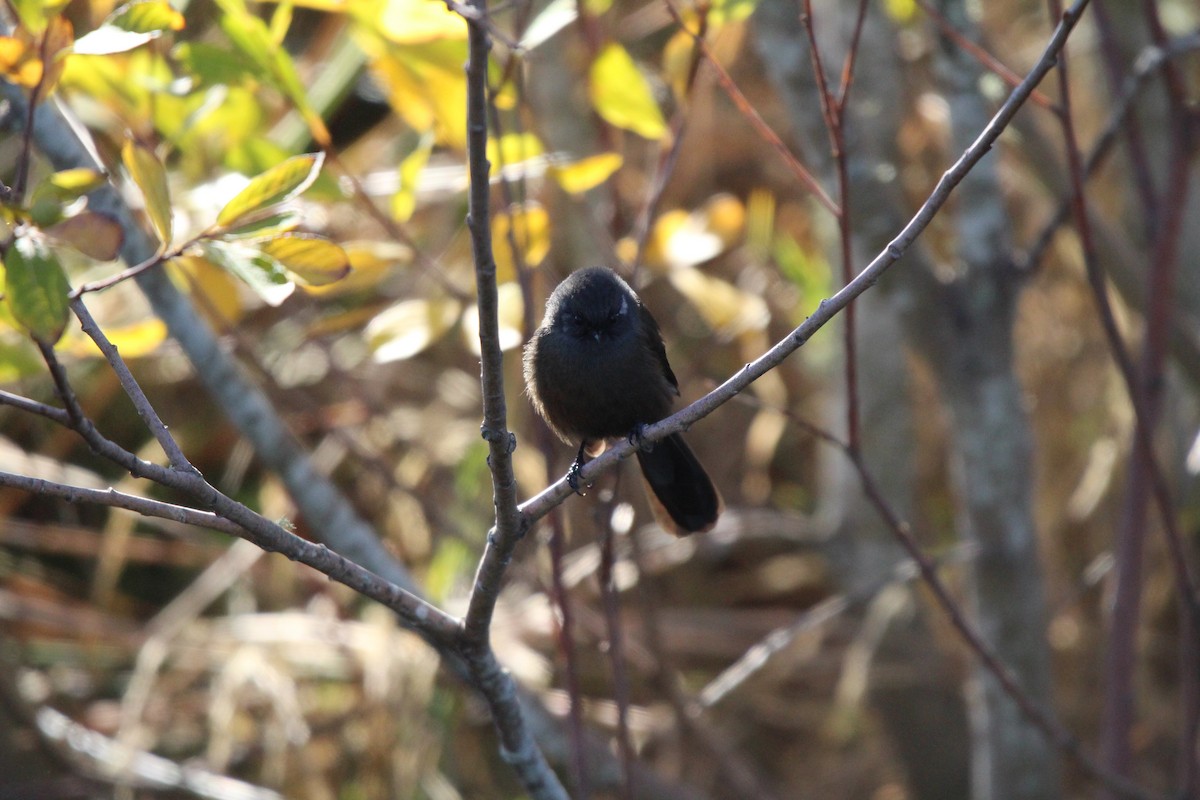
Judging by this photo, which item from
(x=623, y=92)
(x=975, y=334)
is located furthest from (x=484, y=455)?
(x=975, y=334)

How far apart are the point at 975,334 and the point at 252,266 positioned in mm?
1968

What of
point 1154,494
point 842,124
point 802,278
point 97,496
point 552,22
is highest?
point 802,278

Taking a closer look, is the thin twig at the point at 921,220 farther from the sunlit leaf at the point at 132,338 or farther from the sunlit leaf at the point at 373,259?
the sunlit leaf at the point at 132,338

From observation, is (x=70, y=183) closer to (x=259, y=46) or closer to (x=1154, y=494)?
(x=259, y=46)

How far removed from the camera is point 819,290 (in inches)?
143

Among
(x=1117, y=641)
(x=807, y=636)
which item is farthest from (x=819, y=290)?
(x=807, y=636)

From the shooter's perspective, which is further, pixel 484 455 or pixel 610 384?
pixel 484 455

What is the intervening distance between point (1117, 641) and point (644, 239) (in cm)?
154

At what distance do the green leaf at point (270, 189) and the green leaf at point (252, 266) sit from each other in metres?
0.04

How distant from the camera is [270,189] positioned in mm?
1835

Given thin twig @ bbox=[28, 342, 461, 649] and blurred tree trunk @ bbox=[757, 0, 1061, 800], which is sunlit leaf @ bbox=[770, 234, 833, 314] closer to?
blurred tree trunk @ bbox=[757, 0, 1061, 800]

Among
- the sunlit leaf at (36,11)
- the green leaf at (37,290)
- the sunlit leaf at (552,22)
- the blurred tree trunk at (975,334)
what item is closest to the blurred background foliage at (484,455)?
the blurred tree trunk at (975,334)

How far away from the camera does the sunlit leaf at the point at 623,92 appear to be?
108 inches

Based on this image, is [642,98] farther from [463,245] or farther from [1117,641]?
[1117,641]
